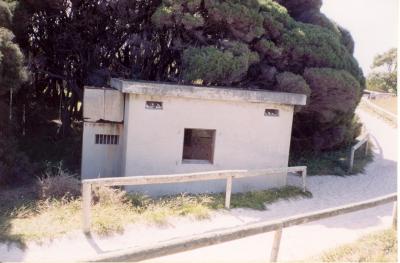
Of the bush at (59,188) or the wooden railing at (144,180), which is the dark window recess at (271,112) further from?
the bush at (59,188)

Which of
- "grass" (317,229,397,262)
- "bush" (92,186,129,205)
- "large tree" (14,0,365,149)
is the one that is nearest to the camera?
"grass" (317,229,397,262)

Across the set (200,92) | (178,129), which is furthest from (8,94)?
(200,92)

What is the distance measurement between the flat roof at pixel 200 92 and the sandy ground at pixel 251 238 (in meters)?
2.64

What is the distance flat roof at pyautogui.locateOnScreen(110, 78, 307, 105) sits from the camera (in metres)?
9.99

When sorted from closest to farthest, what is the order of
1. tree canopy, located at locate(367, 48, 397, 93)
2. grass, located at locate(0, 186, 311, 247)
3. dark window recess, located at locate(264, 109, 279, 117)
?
grass, located at locate(0, 186, 311, 247) → dark window recess, located at locate(264, 109, 279, 117) → tree canopy, located at locate(367, 48, 397, 93)

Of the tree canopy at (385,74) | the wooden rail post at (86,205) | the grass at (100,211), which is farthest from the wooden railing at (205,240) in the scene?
the tree canopy at (385,74)

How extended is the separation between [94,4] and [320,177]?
382 inches

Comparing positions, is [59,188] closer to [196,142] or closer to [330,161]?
Result: [196,142]

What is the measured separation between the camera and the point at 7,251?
6.22 m

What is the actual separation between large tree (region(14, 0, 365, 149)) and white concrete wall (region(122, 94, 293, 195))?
77.7 inches

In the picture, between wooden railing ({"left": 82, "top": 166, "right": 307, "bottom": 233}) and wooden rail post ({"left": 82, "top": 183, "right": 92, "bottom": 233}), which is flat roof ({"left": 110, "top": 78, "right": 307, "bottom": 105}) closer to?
wooden railing ({"left": 82, "top": 166, "right": 307, "bottom": 233})

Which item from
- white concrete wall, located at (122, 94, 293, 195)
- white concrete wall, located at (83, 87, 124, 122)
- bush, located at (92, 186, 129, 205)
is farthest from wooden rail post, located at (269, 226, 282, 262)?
white concrete wall, located at (83, 87, 124, 122)

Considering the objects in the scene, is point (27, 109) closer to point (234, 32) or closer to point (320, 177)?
point (234, 32)

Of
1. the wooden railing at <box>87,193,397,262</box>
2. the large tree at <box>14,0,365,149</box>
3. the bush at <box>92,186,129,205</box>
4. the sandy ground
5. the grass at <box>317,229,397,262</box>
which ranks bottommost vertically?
the sandy ground
